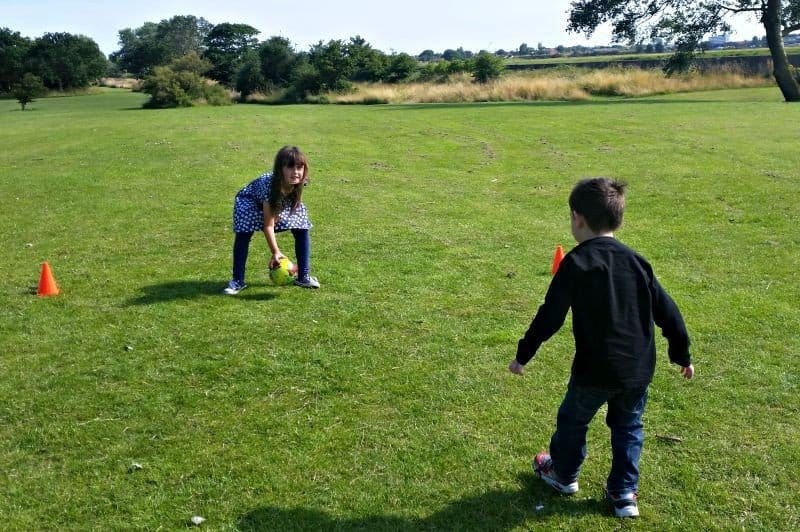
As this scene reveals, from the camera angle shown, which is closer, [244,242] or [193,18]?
[244,242]

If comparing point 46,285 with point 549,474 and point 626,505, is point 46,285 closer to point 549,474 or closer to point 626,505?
point 549,474

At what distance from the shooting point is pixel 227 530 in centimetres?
383

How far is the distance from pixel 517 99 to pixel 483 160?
27.6 metres

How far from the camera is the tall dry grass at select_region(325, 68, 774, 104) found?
141 ft

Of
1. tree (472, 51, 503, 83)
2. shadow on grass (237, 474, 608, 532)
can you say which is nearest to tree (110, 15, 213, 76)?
tree (472, 51, 503, 83)

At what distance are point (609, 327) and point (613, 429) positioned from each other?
0.68 metres

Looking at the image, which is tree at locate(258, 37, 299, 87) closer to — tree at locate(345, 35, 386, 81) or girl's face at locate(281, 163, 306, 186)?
tree at locate(345, 35, 386, 81)

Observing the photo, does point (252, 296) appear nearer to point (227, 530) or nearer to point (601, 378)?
point (227, 530)

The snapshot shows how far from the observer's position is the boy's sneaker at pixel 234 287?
773 centimetres

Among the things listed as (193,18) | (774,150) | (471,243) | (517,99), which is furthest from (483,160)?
(193,18)

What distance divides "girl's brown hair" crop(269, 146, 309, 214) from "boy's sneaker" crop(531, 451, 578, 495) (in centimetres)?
422

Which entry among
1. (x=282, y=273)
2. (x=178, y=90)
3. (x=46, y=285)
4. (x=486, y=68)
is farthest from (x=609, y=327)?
(x=178, y=90)

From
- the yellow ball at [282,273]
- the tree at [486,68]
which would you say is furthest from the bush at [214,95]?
the yellow ball at [282,273]

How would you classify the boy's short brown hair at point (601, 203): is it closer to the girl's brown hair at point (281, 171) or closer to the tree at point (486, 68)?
the girl's brown hair at point (281, 171)
